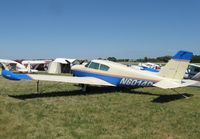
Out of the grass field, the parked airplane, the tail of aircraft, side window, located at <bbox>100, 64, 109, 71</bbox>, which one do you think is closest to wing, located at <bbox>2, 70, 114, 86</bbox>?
side window, located at <bbox>100, 64, 109, 71</bbox>

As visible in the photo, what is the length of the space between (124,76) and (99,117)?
5.42 metres

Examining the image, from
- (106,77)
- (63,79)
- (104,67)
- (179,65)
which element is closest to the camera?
(179,65)

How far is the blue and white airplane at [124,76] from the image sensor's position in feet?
41.1

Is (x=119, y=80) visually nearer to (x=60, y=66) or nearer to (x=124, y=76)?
(x=124, y=76)

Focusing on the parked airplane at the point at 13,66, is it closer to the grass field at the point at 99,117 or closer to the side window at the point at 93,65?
the side window at the point at 93,65

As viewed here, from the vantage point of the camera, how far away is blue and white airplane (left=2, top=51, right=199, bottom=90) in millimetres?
12523

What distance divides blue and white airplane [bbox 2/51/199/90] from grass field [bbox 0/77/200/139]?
872mm

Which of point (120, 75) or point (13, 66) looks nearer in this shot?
point (120, 75)

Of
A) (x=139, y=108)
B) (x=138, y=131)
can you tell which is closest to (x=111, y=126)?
(x=138, y=131)

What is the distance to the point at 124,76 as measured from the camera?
13.8 meters

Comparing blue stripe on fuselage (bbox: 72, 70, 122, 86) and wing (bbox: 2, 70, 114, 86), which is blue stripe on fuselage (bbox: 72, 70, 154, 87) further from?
wing (bbox: 2, 70, 114, 86)

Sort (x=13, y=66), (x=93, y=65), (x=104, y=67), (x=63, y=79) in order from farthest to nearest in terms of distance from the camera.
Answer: (x=13, y=66), (x=93, y=65), (x=104, y=67), (x=63, y=79)

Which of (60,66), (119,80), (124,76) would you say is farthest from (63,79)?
(60,66)

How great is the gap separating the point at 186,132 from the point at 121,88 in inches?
342
